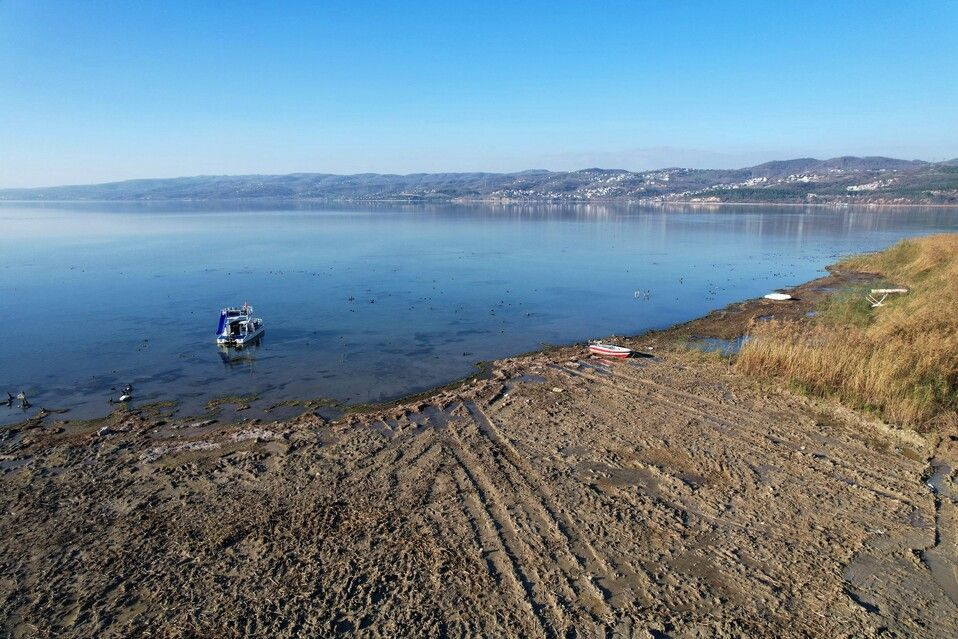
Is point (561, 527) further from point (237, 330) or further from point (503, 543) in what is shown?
point (237, 330)

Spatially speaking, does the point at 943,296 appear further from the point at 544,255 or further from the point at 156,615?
the point at 544,255

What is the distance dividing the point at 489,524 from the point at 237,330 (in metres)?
18.0

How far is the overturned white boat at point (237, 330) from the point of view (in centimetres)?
2269

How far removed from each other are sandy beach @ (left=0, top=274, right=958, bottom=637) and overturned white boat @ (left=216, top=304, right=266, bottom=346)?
803 cm

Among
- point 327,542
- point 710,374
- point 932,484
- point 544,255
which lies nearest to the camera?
point 327,542

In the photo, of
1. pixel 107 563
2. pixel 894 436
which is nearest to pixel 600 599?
pixel 107 563

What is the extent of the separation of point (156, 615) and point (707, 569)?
28.3 ft

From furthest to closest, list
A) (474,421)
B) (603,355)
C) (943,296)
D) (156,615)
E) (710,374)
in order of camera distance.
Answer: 1. (603,355)
2. (943,296)
3. (710,374)
4. (474,421)
5. (156,615)

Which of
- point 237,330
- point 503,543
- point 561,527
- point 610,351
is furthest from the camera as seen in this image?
point 237,330

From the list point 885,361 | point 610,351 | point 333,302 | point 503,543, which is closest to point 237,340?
point 333,302

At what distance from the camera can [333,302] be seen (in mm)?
32312

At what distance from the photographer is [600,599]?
25.5 ft

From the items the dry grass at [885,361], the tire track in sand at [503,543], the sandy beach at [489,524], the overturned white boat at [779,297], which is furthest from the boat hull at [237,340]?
the overturned white boat at [779,297]

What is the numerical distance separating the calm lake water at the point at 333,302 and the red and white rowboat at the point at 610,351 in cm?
348
